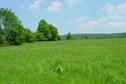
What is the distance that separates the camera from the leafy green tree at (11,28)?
57406mm

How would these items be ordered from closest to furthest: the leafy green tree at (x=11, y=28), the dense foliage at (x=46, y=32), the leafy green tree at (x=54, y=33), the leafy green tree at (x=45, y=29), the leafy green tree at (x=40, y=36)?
the leafy green tree at (x=11, y=28) < the leafy green tree at (x=40, y=36) < the dense foliage at (x=46, y=32) < the leafy green tree at (x=45, y=29) < the leafy green tree at (x=54, y=33)

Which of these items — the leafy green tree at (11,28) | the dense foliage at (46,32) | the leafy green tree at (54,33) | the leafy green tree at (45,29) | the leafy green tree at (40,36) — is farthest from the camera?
the leafy green tree at (54,33)

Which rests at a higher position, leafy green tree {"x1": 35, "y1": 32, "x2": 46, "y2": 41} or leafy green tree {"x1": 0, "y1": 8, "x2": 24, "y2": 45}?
leafy green tree {"x1": 0, "y1": 8, "x2": 24, "y2": 45}

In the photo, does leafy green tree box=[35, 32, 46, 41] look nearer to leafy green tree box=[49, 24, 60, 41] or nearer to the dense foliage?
the dense foliage

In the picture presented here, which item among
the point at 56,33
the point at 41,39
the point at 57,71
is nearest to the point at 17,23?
the point at 41,39

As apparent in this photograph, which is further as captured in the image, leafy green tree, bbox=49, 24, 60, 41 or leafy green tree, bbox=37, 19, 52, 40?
leafy green tree, bbox=49, 24, 60, 41

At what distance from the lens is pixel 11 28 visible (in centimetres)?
5744

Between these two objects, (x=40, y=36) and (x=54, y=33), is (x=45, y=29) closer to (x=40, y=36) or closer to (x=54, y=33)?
(x=54, y=33)

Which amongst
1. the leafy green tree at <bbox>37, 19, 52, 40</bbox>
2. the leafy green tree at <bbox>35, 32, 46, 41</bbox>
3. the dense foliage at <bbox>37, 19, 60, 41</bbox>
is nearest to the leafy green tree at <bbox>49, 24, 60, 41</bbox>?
the dense foliage at <bbox>37, 19, 60, 41</bbox>

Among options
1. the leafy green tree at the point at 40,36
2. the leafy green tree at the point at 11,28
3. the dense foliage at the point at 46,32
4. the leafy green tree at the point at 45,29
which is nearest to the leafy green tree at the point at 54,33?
the dense foliage at the point at 46,32

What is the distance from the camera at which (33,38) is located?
2835 inches

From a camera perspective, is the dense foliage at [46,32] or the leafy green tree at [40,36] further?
the dense foliage at [46,32]

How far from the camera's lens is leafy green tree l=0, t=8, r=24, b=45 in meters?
57.4

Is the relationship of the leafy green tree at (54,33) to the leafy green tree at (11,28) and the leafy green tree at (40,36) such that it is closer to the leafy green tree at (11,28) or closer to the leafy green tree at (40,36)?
the leafy green tree at (40,36)
